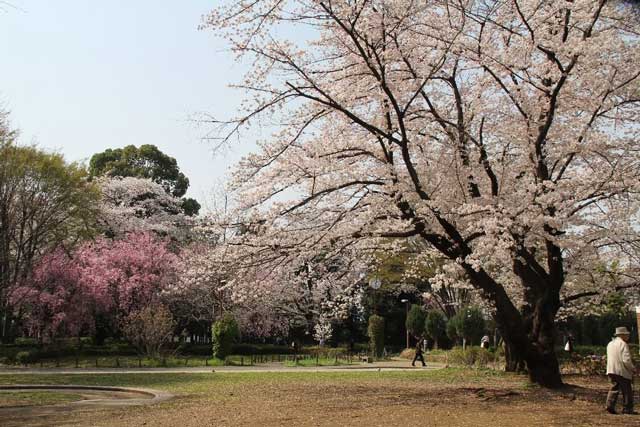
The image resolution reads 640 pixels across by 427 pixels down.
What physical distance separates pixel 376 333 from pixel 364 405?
62.4ft

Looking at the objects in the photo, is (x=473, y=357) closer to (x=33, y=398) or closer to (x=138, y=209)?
(x=33, y=398)

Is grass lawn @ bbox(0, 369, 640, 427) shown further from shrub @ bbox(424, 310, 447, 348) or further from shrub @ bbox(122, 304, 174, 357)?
shrub @ bbox(424, 310, 447, 348)

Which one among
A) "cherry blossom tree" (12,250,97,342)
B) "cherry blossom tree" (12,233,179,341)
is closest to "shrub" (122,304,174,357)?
"cherry blossom tree" (12,233,179,341)

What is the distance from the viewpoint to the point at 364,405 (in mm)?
9219

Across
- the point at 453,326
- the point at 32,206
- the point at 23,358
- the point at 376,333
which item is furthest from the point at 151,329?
the point at 453,326

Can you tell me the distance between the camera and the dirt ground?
7.72m

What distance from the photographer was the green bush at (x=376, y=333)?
2775 cm

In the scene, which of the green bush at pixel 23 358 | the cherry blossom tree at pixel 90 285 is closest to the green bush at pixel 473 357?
the cherry blossom tree at pixel 90 285

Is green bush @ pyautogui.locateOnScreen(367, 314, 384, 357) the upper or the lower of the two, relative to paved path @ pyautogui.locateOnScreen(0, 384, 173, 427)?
upper

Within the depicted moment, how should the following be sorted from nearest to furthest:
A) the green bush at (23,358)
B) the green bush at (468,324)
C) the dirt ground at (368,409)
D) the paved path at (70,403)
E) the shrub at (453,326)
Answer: the dirt ground at (368,409) → the paved path at (70,403) → the green bush at (23,358) → the green bush at (468,324) → the shrub at (453,326)

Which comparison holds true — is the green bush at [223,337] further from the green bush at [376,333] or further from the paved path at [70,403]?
the paved path at [70,403]

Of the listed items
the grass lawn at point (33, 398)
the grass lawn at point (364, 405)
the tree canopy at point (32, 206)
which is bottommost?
the grass lawn at point (33, 398)

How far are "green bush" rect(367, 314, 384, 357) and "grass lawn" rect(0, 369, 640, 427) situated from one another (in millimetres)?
13769

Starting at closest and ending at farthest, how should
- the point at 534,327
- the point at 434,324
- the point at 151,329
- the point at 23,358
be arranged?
the point at 534,327
the point at 23,358
the point at 151,329
the point at 434,324
